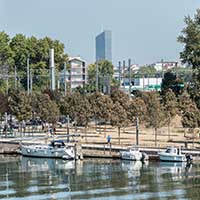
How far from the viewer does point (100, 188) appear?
48094mm

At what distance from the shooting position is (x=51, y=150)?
6581cm

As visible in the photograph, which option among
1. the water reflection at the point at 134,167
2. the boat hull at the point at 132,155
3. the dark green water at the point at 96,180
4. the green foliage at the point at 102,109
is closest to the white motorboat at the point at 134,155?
the boat hull at the point at 132,155

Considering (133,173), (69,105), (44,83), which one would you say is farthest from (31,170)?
(44,83)

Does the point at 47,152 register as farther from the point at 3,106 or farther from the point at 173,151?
the point at 3,106

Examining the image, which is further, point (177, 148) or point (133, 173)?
point (177, 148)

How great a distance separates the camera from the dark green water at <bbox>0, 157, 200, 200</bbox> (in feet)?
151

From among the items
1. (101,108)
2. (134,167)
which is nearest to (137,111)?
(101,108)

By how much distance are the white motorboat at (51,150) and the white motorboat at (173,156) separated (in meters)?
7.96

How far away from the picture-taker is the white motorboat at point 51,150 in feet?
212

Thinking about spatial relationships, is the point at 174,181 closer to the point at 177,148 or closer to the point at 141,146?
the point at 177,148

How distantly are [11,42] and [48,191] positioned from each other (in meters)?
78.3

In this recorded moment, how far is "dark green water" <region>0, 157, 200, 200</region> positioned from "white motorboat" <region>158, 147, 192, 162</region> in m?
0.57

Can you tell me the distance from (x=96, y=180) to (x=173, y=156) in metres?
9.90

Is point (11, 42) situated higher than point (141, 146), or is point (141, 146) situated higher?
point (11, 42)
